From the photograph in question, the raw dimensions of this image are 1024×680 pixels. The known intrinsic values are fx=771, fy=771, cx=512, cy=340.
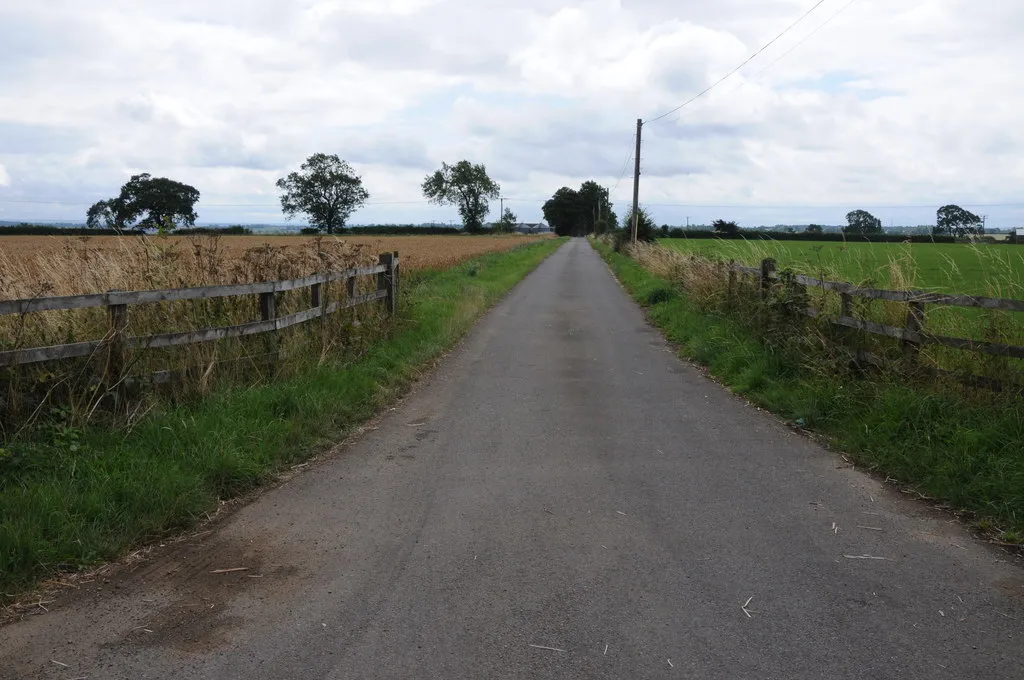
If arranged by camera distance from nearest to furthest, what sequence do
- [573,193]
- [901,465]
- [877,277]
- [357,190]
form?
1. [901,465]
2. [877,277]
3. [357,190]
4. [573,193]

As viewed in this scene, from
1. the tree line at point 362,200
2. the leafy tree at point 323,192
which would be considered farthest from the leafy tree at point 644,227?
the leafy tree at point 323,192

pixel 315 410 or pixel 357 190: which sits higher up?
pixel 357 190

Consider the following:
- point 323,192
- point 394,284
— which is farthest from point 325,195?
point 394,284

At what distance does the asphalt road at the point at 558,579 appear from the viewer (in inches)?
134

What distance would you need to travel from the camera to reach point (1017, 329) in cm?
723

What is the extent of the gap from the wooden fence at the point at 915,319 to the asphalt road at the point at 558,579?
5.39ft

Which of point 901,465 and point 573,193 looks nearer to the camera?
point 901,465

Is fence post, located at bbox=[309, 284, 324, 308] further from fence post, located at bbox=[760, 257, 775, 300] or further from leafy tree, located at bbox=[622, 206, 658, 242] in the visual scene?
leafy tree, located at bbox=[622, 206, 658, 242]

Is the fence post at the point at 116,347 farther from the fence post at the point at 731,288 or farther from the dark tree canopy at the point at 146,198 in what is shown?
the dark tree canopy at the point at 146,198

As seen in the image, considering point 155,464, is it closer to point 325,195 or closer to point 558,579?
point 558,579

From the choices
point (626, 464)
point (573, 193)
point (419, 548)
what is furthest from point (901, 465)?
point (573, 193)

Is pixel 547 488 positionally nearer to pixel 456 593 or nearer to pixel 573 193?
pixel 456 593

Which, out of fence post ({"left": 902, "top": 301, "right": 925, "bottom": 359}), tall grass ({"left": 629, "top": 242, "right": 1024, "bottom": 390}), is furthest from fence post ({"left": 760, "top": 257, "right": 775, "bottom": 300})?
fence post ({"left": 902, "top": 301, "right": 925, "bottom": 359})

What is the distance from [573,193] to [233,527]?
173 meters
